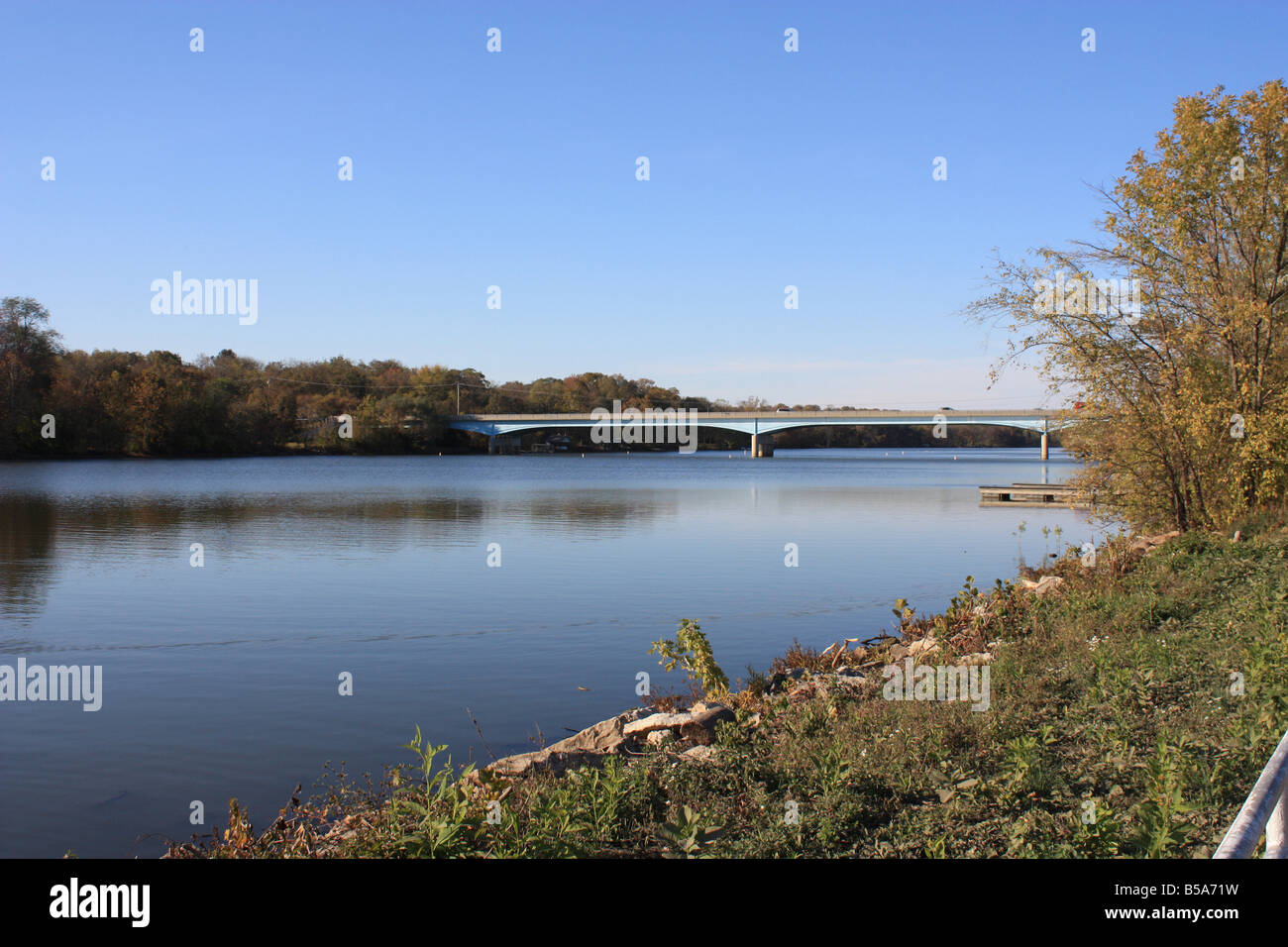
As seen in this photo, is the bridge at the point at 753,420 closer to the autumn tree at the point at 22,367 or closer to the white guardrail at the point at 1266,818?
the autumn tree at the point at 22,367

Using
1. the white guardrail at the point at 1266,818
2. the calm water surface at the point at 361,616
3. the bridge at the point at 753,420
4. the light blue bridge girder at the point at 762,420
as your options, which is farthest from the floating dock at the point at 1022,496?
the white guardrail at the point at 1266,818

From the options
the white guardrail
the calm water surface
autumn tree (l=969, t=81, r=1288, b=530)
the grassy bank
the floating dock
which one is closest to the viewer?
the white guardrail

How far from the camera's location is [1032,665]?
35.9ft

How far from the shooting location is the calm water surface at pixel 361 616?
35.6 feet

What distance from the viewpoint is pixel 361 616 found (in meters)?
19.5

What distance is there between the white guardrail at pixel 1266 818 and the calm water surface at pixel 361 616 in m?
8.46

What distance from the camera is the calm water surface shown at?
1084cm

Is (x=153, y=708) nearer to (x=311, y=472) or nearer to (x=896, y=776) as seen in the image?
(x=896, y=776)

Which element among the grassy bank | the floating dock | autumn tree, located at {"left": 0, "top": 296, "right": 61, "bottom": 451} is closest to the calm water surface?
the grassy bank

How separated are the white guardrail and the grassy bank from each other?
1752 millimetres

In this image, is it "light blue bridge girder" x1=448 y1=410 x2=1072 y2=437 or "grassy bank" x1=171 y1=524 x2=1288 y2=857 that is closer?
"grassy bank" x1=171 y1=524 x2=1288 y2=857

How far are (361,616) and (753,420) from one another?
4006 inches

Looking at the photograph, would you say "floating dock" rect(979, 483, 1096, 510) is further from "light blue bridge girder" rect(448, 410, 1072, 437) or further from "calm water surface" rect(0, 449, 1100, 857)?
"light blue bridge girder" rect(448, 410, 1072, 437)
